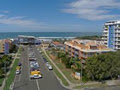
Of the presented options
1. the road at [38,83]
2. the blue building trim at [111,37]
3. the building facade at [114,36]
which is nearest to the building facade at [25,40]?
the building facade at [114,36]

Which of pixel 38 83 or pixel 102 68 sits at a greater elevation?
pixel 102 68

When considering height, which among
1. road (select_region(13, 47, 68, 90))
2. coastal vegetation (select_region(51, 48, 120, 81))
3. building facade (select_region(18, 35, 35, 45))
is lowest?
road (select_region(13, 47, 68, 90))

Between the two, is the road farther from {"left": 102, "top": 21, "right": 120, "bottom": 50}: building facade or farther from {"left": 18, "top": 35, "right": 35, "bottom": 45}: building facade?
{"left": 18, "top": 35, "right": 35, "bottom": 45}: building facade

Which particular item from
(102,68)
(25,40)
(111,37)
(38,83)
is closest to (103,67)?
(102,68)

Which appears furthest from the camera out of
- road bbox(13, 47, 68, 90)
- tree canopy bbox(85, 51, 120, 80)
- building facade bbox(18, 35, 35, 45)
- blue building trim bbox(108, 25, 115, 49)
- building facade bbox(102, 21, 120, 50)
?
building facade bbox(18, 35, 35, 45)

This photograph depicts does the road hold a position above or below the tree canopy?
below

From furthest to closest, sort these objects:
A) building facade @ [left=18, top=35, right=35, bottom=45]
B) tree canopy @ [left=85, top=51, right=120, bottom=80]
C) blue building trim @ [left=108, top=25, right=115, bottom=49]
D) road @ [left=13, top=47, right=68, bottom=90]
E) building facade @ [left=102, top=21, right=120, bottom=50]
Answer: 1. building facade @ [left=18, top=35, right=35, bottom=45]
2. blue building trim @ [left=108, top=25, right=115, bottom=49]
3. building facade @ [left=102, top=21, right=120, bottom=50]
4. tree canopy @ [left=85, top=51, right=120, bottom=80]
5. road @ [left=13, top=47, right=68, bottom=90]

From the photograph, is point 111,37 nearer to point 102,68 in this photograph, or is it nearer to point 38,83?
point 102,68

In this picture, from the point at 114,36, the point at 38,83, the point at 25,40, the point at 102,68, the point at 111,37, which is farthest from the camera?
the point at 25,40

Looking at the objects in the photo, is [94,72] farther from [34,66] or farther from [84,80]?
[34,66]

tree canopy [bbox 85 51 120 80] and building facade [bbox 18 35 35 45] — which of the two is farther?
building facade [bbox 18 35 35 45]

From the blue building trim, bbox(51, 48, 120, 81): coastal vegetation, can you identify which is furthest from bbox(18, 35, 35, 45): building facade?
bbox(51, 48, 120, 81): coastal vegetation

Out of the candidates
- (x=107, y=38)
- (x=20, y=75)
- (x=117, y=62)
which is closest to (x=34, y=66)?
(x=20, y=75)
